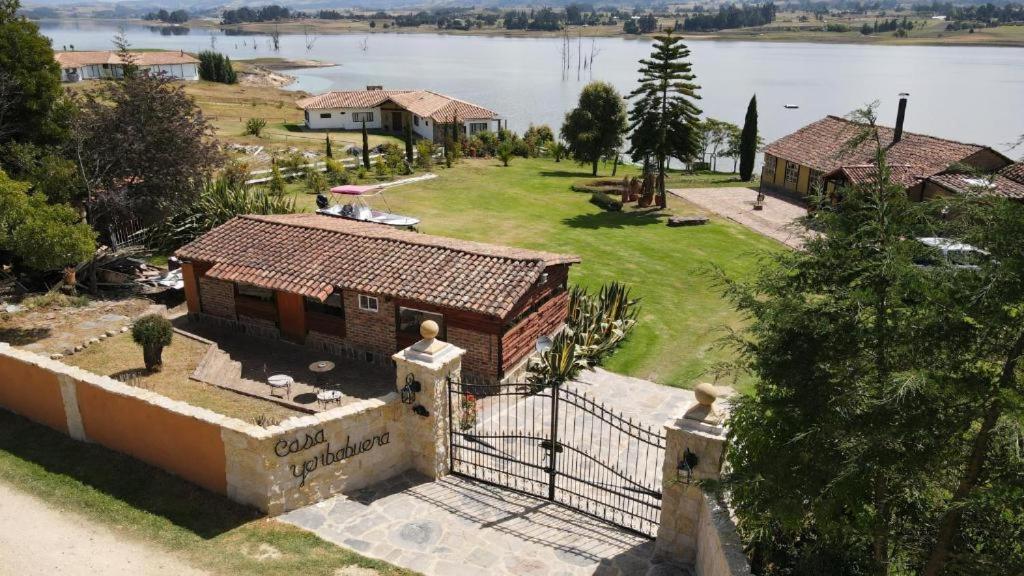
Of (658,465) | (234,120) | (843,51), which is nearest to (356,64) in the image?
(234,120)

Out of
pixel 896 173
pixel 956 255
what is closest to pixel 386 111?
pixel 896 173

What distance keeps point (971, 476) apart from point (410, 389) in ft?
25.5

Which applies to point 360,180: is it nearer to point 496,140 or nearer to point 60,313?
point 496,140

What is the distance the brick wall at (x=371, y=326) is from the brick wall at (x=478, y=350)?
1751 mm

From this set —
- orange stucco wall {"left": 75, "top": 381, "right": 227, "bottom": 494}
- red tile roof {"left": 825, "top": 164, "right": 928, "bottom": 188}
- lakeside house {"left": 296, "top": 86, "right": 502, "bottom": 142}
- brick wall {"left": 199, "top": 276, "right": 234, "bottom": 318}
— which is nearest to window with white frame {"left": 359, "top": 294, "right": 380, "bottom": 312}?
brick wall {"left": 199, "top": 276, "right": 234, "bottom": 318}

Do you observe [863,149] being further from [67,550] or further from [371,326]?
[67,550]

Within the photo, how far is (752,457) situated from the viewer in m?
7.65

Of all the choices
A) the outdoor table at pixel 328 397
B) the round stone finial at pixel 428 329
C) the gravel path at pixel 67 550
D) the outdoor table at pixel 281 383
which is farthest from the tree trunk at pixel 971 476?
the outdoor table at pixel 281 383

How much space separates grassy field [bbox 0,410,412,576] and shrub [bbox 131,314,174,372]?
496 cm

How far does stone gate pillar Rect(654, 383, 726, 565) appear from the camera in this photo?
9233 millimetres

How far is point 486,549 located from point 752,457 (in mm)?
4292

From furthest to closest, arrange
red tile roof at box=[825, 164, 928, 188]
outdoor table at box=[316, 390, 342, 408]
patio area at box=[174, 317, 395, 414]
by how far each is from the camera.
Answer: red tile roof at box=[825, 164, 928, 188] → patio area at box=[174, 317, 395, 414] → outdoor table at box=[316, 390, 342, 408]

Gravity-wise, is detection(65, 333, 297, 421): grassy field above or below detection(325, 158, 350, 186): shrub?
below

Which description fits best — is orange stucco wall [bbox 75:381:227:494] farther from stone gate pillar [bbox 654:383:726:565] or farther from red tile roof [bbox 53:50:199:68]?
red tile roof [bbox 53:50:199:68]
